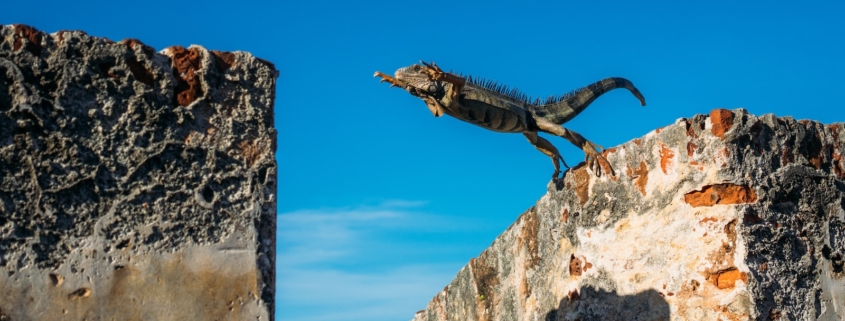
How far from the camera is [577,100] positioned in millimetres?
9180

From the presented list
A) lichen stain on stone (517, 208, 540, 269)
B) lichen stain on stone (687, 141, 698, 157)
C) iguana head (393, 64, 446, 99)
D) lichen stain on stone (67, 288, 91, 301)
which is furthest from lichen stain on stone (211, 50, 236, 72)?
iguana head (393, 64, 446, 99)

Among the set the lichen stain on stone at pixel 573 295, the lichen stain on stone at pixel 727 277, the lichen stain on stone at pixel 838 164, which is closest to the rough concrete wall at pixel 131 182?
the lichen stain on stone at pixel 727 277

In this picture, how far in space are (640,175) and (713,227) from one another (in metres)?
0.69

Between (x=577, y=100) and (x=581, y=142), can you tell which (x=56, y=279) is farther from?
(x=577, y=100)

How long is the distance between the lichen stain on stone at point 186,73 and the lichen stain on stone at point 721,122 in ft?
10.9

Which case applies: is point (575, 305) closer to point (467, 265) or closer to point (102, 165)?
point (467, 265)

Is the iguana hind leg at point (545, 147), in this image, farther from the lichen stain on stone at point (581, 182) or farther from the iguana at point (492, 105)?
the lichen stain on stone at point (581, 182)

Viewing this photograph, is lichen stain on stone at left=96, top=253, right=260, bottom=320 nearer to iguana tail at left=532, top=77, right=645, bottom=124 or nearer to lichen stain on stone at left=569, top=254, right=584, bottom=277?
lichen stain on stone at left=569, top=254, right=584, bottom=277

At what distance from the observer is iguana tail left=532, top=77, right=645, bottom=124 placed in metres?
8.87

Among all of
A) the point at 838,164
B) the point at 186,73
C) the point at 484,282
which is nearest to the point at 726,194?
the point at 838,164

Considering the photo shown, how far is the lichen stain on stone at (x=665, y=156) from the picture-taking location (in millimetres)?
6008

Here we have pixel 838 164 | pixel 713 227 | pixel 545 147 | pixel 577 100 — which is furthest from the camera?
pixel 577 100

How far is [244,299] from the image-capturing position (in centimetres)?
352

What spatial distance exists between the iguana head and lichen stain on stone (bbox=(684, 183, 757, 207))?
104 inches
